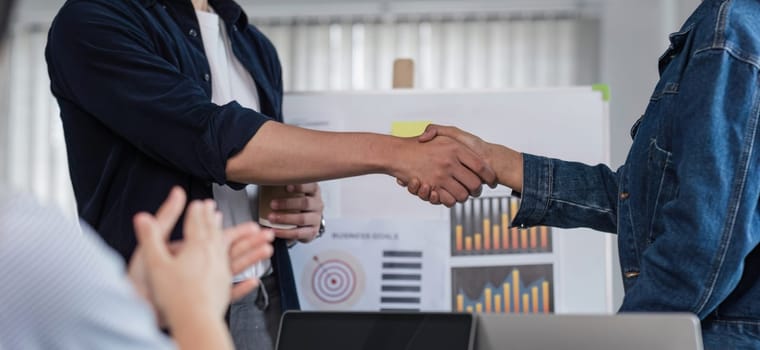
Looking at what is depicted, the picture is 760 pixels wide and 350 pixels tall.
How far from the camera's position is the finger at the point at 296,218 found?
5.89 ft

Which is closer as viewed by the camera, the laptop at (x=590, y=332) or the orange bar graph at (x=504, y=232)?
the laptop at (x=590, y=332)

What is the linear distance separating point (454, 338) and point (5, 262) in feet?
1.81

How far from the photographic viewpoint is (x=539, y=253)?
2494mm

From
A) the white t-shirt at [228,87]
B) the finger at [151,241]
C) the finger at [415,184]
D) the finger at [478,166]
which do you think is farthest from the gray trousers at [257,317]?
the finger at [151,241]

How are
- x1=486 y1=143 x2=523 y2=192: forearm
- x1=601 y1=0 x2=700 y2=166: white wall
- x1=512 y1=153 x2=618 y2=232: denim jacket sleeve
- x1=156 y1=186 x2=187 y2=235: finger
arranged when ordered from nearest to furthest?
1. x1=156 y1=186 x2=187 y2=235: finger
2. x1=512 y1=153 x2=618 y2=232: denim jacket sleeve
3. x1=486 y1=143 x2=523 y2=192: forearm
4. x1=601 y1=0 x2=700 y2=166: white wall

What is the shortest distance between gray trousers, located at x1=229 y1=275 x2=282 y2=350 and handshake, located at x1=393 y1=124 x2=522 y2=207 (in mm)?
309

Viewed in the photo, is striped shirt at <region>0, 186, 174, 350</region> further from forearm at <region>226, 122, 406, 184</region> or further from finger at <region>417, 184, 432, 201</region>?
finger at <region>417, 184, 432, 201</region>

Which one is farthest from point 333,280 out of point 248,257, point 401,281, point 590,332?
point 248,257

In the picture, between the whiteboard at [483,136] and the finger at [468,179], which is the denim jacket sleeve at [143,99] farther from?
the whiteboard at [483,136]

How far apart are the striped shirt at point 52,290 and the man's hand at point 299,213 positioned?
44.2 inches

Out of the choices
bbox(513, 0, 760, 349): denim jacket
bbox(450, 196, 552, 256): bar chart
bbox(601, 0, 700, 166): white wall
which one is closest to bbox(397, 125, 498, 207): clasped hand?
bbox(513, 0, 760, 349): denim jacket

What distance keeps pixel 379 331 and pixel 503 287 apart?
143 cm

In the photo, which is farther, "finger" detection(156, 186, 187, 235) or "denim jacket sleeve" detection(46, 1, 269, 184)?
"denim jacket sleeve" detection(46, 1, 269, 184)

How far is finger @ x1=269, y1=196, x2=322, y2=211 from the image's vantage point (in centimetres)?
179
